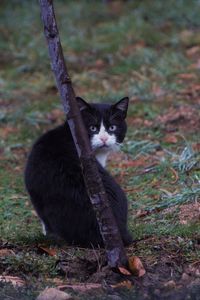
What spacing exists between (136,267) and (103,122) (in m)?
1.74

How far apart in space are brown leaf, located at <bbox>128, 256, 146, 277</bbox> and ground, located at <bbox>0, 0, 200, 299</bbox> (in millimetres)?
40

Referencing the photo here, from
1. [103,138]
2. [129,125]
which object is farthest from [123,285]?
[129,125]

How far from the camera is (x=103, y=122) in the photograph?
562 centimetres

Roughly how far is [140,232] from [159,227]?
13 centimetres

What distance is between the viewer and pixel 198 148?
663cm

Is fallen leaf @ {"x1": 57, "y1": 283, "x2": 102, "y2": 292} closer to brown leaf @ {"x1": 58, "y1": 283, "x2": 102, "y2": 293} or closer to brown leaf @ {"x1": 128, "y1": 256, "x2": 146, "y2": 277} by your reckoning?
brown leaf @ {"x1": 58, "y1": 283, "x2": 102, "y2": 293}

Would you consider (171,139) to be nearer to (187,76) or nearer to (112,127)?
(112,127)

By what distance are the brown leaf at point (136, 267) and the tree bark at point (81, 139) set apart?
0.04 meters

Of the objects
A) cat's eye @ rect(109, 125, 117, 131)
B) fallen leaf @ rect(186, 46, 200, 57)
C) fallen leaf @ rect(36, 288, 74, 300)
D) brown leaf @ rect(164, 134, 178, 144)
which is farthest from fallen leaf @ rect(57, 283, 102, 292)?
fallen leaf @ rect(186, 46, 200, 57)

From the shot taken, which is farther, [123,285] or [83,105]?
[83,105]

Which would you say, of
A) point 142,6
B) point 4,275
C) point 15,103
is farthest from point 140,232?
point 142,6

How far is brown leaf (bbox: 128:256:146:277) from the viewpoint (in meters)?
4.11

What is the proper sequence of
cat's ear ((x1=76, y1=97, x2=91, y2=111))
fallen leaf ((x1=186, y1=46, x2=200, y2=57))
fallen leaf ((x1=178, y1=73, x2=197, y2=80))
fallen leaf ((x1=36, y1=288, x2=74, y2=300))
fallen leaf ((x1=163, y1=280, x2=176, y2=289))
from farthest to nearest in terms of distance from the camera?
fallen leaf ((x1=186, y1=46, x2=200, y2=57)) → fallen leaf ((x1=178, y1=73, x2=197, y2=80)) → cat's ear ((x1=76, y1=97, x2=91, y2=111)) → fallen leaf ((x1=163, y1=280, x2=176, y2=289)) → fallen leaf ((x1=36, y1=288, x2=74, y2=300))

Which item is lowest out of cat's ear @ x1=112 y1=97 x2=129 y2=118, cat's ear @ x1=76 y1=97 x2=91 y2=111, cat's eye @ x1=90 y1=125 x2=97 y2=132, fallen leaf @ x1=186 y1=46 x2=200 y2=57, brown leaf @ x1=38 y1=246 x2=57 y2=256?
brown leaf @ x1=38 y1=246 x2=57 y2=256
